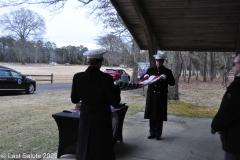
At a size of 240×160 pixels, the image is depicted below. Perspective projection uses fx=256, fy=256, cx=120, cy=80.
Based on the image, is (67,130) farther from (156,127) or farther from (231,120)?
(231,120)

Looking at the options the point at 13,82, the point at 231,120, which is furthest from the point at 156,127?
the point at 13,82

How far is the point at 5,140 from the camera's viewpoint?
4.64m

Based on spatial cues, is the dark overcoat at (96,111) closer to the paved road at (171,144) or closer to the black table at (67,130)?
the black table at (67,130)

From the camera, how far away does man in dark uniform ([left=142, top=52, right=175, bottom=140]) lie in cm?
471

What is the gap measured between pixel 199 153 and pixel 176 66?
733cm

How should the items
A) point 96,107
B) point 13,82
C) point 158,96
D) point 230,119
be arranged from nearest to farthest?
point 230,119, point 96,107, point 158,96, point 13,82

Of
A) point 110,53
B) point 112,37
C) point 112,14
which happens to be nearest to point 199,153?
point 112,14

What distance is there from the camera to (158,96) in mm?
4754

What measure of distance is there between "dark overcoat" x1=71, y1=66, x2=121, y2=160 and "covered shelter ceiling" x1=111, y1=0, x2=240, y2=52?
2.68m

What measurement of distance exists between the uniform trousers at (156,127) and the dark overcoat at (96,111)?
7.08 ft

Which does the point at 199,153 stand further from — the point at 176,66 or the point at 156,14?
the point at 176,66

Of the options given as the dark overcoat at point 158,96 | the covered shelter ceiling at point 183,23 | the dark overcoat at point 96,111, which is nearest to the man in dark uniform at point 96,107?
the dark overcoat at point 96,111

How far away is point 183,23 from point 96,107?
362 centimetres

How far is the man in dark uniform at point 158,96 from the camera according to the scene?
4.71 m
